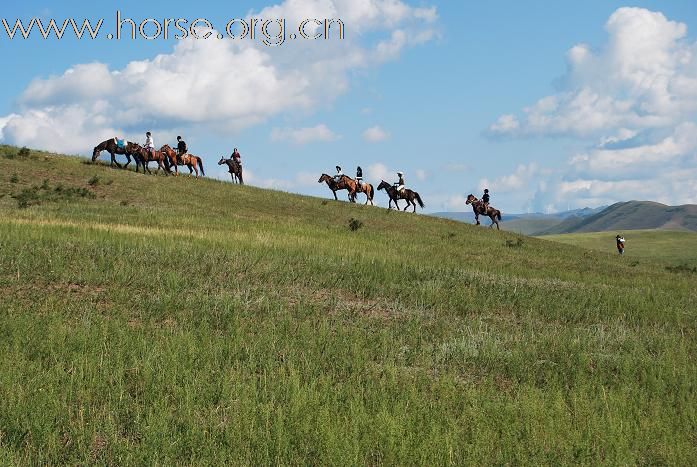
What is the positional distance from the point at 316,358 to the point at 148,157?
124 ft

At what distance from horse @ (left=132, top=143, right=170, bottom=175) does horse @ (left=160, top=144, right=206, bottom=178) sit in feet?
1.22

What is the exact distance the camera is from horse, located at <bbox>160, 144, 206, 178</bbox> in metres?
46.3

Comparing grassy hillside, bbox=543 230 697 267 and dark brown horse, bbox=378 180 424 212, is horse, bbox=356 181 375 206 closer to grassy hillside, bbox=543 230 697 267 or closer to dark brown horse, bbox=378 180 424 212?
dark brown horse, bbox=378 180 424 212

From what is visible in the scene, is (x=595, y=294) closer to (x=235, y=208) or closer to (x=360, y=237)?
(x=360, y=237)

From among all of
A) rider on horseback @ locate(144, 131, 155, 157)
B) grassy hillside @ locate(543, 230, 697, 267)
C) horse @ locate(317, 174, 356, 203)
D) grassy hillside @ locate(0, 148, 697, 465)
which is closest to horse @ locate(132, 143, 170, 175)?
rider on horseback @ locate(144, 131, 155, 157)

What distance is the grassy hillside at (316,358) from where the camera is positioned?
713cm

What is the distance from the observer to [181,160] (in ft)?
156

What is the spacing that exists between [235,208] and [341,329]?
90.7 feet

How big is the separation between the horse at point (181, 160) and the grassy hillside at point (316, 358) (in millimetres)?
23451

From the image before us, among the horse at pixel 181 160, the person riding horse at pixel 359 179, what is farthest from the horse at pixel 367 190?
the horse at pixel 181 160

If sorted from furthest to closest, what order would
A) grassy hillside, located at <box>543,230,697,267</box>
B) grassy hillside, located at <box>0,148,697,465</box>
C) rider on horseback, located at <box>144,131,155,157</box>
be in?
grassy hillside, located at <box>543,230,697,267</box>, rider on horseback, located at <box>144,131,155,157</box>, grassy hillside, located at <box>0,148,697,465</box>

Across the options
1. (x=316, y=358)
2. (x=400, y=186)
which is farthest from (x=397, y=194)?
(x=316, y=358)

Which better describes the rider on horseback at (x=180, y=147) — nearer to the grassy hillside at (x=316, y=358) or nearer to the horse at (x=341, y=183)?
the horse at (x=341, y=183)

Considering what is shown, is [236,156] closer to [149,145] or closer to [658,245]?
[149,145]
